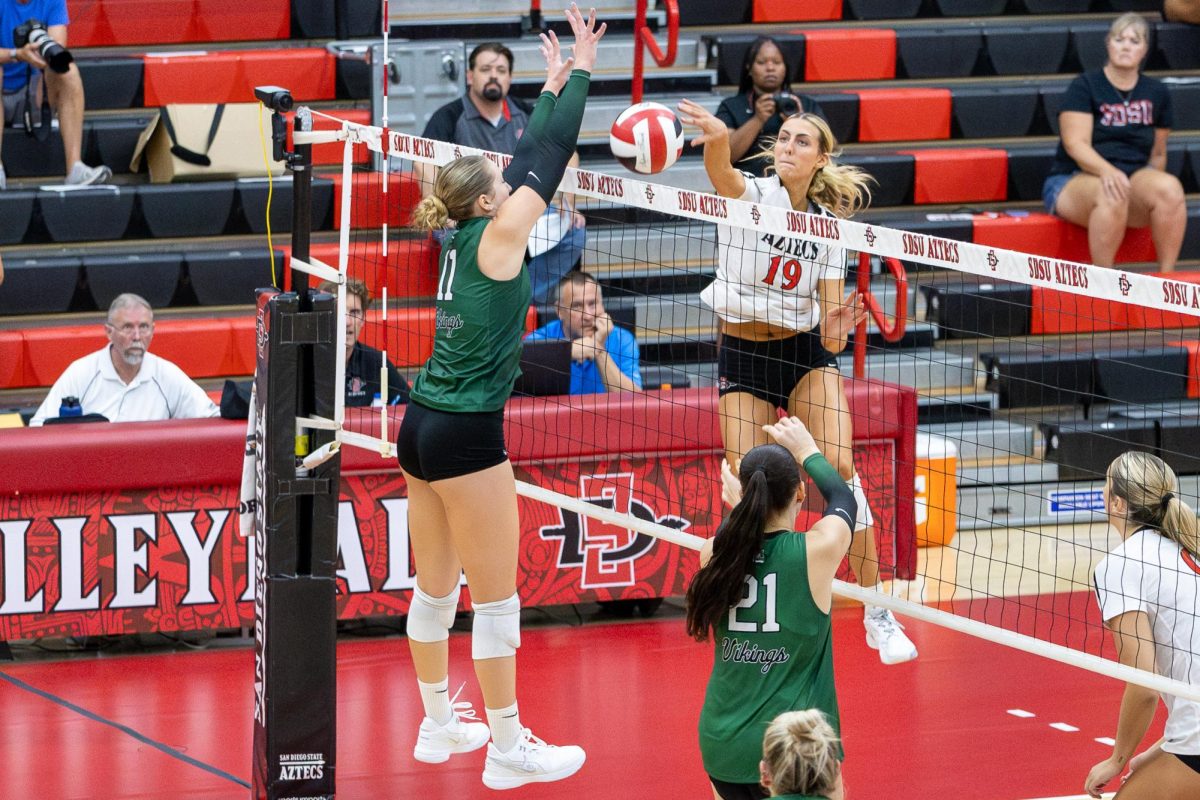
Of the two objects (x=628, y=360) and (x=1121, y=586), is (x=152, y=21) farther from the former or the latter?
(x=1121, y=586)

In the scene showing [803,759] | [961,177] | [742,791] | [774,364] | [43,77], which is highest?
[43,77]

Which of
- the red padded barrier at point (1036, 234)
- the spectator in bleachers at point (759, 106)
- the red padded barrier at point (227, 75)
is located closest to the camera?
the spectator in bleachers at point (759, 106)

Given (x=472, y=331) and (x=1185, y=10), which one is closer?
(x=472, y=331)

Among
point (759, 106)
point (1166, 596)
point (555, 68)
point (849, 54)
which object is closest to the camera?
point (1166, 596)

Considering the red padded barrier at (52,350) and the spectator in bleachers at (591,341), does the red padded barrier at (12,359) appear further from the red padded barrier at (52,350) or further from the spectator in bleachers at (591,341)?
the spectator in bleachers at (591,341)

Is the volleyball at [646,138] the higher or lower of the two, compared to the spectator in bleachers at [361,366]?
higher

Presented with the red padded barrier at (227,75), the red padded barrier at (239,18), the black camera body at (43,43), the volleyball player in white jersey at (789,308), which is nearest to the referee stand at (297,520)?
the volleyball player in white jersey at (789,308)

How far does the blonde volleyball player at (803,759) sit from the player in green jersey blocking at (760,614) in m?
0.42

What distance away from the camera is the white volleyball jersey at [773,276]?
578 cm

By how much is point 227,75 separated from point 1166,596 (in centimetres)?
764

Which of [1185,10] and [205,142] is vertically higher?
[1185,10]

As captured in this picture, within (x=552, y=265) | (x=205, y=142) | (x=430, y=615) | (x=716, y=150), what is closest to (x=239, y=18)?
(x=205, y=142)

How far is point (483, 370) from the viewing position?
512cm

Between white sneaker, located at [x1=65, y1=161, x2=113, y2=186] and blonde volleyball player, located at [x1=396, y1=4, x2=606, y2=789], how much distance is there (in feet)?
17.1
